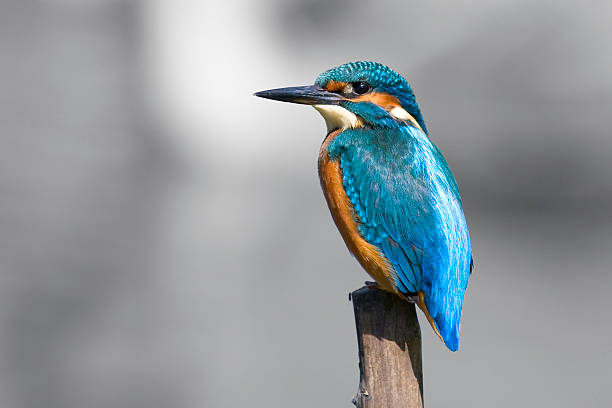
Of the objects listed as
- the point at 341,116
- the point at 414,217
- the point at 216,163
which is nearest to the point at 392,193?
the point at 414,217

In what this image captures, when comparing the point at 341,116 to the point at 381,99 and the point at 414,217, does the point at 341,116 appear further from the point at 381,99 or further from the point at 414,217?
the point at 414,217

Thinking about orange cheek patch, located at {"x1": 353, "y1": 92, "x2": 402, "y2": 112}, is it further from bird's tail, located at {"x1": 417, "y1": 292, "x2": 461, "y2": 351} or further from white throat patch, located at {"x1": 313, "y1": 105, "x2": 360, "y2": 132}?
bird's tail, located at {"x1": 417, "y1": 292, "x2": 461, "y2": 351}

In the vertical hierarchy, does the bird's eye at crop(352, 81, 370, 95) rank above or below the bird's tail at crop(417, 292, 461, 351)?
above

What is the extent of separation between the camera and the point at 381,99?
67.1 inches

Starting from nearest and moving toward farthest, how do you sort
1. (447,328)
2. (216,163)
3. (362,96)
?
(447,328)
(362,96)
(216,163)

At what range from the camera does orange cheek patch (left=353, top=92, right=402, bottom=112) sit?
170 cm

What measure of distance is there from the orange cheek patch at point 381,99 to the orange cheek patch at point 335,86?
4cm

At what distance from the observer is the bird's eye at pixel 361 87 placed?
1.70 metres

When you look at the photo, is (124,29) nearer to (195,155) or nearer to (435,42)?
(195,155)

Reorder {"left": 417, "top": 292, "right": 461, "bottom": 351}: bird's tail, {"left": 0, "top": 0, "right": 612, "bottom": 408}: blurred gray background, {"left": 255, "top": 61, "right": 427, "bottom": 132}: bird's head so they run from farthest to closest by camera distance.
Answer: {"left": 0, "top": 0, "right": 612, "bottom": 408}: blurred gray background → {"left": 255, "top": 61, "right": 427, "bottom": 132}: bird's head → {"left": 417, "top": 292, "right": 461, "bottom": 351}: bird's tail

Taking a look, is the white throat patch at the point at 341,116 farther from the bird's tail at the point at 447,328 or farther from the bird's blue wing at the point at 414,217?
the bird's tail at the point at 447,328

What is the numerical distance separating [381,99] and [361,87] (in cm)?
5

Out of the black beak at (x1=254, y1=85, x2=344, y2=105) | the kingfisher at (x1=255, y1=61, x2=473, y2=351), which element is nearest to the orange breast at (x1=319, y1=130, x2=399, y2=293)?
the kingfisher at (x1=255, y1=61, x2=473, y2=351)

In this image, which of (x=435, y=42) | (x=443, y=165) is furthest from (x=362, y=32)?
(x=443, y=165)
